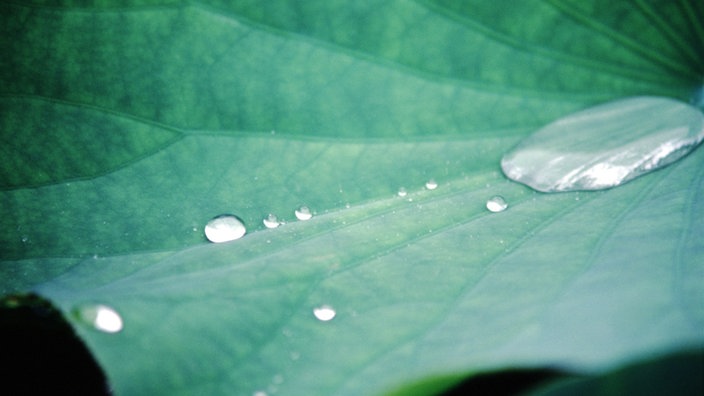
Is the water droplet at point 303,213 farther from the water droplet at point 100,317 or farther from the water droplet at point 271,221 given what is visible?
the water droplet at point 100,317

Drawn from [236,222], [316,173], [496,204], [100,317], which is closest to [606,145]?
[496,204]

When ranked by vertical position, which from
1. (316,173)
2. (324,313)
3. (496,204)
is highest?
(316,173)

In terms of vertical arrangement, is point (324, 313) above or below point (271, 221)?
below

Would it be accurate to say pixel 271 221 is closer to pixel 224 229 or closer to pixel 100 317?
pixel 224 229

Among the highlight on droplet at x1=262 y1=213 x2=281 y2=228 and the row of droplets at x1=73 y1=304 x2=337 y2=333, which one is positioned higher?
the highlight on droplet at x1=262 y1=213 x2=281 y2=228


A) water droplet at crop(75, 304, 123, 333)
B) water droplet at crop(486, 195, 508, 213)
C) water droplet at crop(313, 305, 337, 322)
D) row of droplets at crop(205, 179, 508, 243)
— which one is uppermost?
row of droplets at crop(205, 179, 508, 243)

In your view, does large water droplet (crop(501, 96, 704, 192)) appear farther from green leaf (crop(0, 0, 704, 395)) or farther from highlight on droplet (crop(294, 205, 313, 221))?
highlight on droplet (crop(294, 205, 313, 221))

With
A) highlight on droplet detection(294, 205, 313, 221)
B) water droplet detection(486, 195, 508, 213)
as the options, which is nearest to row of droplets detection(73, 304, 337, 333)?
highlight on droplet detection(294, 205, 313, 221)

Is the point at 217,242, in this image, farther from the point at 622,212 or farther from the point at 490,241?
the point at 622,212
